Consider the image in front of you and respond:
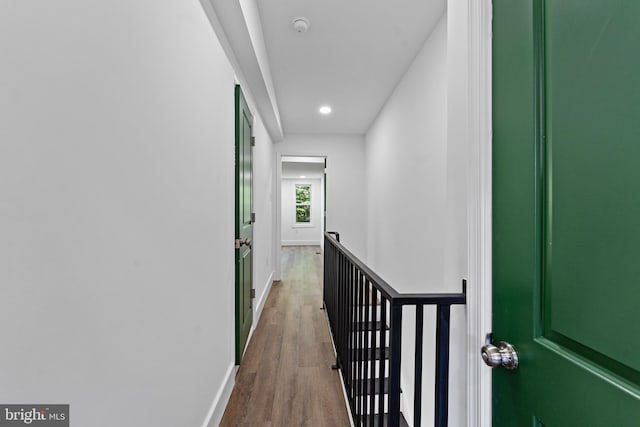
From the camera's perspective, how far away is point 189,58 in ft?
4.14

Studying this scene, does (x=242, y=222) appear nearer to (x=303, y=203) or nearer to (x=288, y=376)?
(x=288, y=376)

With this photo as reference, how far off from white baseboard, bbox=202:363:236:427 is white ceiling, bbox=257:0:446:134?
8.15 feet

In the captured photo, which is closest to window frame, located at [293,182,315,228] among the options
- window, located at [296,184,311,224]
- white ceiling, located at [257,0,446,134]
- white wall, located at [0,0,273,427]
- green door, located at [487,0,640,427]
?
window, located at [296,184,311,224]

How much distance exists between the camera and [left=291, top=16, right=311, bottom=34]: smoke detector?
1.99 meters

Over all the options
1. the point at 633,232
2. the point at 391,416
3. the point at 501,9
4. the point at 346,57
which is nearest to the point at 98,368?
the point at 391,416

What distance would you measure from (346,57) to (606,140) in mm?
2364

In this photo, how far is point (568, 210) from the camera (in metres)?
0.58

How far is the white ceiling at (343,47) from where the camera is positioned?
6.18 feet

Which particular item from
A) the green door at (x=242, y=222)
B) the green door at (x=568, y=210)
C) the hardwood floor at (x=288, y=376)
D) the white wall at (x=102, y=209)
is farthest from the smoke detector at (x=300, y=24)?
the hardwood floor at (x=288, y=376)

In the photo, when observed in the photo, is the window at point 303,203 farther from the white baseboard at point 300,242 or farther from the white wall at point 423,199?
the white wall at point 423,199

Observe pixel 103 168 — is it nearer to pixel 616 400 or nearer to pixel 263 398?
pixel 616 400

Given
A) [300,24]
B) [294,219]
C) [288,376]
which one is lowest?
[288,376]

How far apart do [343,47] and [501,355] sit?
239 cm
